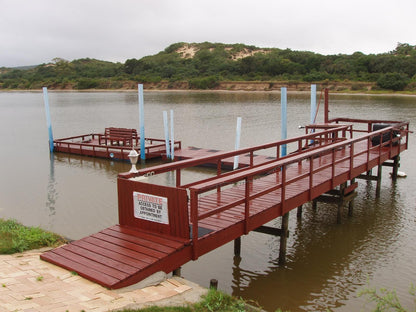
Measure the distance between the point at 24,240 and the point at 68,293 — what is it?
2593mm

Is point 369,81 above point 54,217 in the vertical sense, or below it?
above

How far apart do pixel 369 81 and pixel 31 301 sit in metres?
78.7

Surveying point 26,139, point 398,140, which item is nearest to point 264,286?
point 398,140

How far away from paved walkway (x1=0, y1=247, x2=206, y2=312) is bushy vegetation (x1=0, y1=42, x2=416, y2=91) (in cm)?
7218

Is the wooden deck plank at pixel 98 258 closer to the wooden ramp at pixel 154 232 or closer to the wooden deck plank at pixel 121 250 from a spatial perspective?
the wooden ramp at pixel 154 232

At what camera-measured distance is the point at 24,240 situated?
286 inches

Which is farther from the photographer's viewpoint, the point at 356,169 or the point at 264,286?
the point at 356,169

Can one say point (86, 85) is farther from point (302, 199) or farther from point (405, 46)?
point (302, 199)

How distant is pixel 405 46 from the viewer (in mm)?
107125

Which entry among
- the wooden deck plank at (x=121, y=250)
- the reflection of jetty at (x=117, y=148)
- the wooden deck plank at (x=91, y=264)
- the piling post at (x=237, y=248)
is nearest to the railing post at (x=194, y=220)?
the wooden deck plank at (x=121, y=250)

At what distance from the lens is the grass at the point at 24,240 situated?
694cm

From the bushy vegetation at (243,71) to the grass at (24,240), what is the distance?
71.5 m

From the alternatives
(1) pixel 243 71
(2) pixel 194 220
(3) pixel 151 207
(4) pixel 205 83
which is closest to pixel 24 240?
(3) pixel 151 207

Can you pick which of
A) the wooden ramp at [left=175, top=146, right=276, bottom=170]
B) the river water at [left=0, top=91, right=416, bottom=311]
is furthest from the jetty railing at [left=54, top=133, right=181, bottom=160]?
the wooden ramp at [left=175, top=146, right=276, bottom=170]
